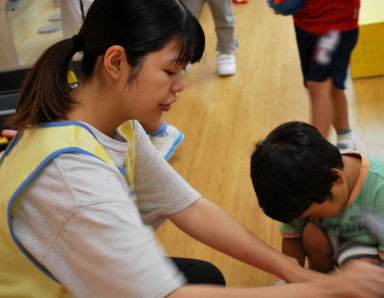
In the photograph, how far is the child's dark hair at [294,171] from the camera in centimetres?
110

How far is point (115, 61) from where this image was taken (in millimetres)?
864

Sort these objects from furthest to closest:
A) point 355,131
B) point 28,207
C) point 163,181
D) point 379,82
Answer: point 379,82 < point 355,131 < point 163,181 < point 28,207

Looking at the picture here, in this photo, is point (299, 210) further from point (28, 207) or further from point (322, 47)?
point (322, 47)

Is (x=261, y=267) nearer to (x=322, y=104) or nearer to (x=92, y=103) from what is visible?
(x=92, y=103)

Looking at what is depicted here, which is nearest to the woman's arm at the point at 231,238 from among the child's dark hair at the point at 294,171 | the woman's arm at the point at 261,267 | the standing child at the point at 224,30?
the woman's arm at the point at 261,267

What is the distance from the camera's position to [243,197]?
5.96ft

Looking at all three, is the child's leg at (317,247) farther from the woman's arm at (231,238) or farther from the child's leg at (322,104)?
the child's leg at (322,104)

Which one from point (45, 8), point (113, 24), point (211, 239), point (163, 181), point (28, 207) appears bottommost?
point (45, 8)

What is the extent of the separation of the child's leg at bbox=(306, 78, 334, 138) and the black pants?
2.73 ft

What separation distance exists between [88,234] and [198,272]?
483 millimetres

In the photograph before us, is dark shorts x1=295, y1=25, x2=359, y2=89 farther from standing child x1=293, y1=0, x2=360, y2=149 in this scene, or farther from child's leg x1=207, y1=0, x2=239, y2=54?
child's leg x1=207, y1=0, x2=239, y2=54

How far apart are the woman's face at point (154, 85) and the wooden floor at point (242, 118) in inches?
29.3

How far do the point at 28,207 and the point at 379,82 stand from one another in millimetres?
1955

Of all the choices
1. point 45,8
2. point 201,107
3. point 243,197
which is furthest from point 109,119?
point 45,8
